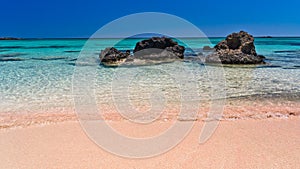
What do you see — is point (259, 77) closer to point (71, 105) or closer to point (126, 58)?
point (71, 105)

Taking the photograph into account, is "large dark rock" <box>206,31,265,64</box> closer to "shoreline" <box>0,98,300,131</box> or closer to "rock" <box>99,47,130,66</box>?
"rock" <box>99,47,130,66</box>

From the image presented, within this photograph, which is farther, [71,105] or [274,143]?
[71,105]

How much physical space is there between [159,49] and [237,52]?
201 inches

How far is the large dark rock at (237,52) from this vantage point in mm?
15750

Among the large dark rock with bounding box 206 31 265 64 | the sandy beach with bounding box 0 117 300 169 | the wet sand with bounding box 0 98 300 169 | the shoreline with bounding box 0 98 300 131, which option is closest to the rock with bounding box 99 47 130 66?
the large dark rock with bounding box 206 31 265 64

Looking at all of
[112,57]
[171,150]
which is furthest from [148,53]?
[171,150]

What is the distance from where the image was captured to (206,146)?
3.81m

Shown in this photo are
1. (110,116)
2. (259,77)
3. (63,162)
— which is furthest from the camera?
(259,77)

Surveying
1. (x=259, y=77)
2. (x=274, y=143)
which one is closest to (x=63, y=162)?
(x=274, y=143)

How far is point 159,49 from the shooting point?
18547 mm

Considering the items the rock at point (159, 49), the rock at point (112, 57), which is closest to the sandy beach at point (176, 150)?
the rock at point (112, 57)

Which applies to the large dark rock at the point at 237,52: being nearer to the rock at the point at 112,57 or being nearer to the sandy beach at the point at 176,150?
the rock at the point at 112,57

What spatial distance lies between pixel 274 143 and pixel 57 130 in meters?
3.38

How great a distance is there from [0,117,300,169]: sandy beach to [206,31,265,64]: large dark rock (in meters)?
11.5
